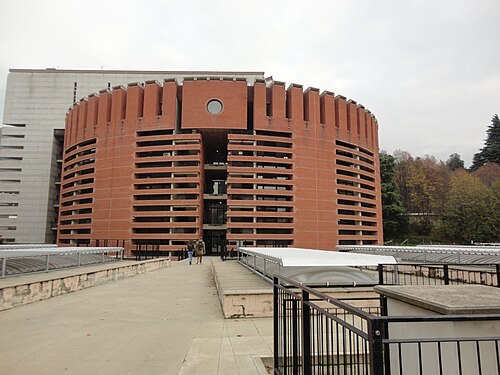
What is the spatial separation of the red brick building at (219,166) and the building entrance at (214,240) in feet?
0.51

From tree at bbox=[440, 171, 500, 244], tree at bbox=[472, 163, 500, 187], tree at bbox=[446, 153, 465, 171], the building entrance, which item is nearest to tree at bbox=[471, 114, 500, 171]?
tree at bbox=[472, 163, 500, 187]

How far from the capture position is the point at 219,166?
46938mm

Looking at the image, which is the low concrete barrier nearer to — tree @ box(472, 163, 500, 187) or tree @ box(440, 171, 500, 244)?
tree @ box(440, 171, 500, 244)

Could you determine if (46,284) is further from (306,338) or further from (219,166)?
(219,166)

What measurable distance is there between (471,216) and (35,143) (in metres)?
79.0

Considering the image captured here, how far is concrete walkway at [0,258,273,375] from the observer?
466 centimetres

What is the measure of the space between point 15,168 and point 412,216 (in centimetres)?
7992

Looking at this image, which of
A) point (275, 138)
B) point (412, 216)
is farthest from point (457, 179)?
point (275, 138)

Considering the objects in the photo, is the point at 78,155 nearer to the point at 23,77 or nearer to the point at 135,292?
the point at 23,77

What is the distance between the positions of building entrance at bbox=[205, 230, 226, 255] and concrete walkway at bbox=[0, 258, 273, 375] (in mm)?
39123

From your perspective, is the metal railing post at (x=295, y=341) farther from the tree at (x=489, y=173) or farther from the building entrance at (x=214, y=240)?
the tree at (x=489, y=173)

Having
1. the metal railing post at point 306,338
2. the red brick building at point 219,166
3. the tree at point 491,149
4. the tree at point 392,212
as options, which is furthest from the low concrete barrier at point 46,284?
the tree at point 491,149

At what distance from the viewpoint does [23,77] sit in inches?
2608

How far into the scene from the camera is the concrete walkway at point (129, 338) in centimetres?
466
